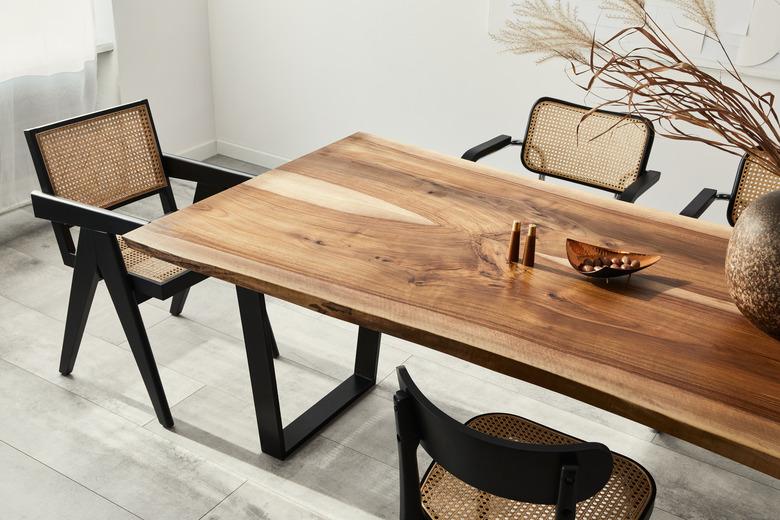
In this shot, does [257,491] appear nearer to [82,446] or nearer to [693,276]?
[82,446]

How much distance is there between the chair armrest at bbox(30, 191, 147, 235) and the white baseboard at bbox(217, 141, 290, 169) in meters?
2.27

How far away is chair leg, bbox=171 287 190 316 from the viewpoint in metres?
3.08

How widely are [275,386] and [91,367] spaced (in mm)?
838

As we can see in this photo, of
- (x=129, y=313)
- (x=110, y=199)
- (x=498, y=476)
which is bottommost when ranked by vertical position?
(x=129, y=313)

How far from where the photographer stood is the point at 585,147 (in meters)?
2.98

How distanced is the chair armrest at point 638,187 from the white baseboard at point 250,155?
2.32 m

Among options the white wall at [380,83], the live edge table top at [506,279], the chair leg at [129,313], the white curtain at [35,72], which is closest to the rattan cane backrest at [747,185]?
the live edge table top at [506,279]

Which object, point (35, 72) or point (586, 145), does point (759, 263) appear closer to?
point (586, 145)

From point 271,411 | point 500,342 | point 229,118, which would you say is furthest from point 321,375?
point 229,118

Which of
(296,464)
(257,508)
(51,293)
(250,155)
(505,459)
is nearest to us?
(505,459)

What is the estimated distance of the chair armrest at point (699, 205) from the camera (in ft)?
8.18

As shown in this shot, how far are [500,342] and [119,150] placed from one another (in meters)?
1.67

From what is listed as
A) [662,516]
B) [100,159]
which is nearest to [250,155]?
[100,159]

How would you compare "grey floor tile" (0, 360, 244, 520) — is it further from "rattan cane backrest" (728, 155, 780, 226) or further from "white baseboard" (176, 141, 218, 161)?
"white baseboard" (176, 141, 218, 161)
